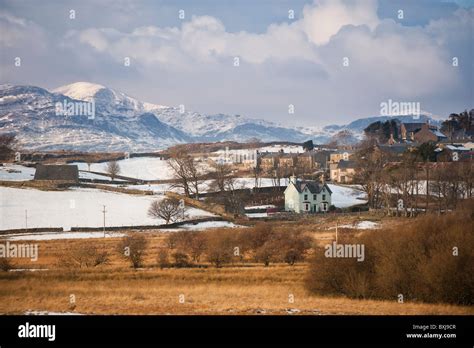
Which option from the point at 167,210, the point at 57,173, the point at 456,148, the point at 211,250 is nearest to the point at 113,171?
the point at 57,173

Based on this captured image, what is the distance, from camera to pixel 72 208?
33.4 m

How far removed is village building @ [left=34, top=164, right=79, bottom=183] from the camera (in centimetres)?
4012

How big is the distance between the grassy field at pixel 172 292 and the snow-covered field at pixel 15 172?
773 inches

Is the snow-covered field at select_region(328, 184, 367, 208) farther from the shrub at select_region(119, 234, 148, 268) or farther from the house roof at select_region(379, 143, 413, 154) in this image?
the shrub at select_region(119, 234, 148, 268)

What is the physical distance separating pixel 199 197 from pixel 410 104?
16.5 metres

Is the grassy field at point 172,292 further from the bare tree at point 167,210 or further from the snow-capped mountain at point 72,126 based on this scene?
the snow-capped mountain at point 72,126

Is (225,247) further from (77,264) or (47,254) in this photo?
(47,254)

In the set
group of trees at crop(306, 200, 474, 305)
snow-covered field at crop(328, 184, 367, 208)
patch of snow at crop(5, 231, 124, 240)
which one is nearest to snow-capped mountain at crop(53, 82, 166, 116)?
snow-covered field at crop(328, 184, 367, 208)

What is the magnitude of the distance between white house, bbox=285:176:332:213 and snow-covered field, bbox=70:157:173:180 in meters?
15.1

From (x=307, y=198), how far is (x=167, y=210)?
871 cm

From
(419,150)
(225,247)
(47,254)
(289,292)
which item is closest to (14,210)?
(47,254)

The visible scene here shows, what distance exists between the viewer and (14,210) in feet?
105

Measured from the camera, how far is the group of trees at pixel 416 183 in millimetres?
29250
